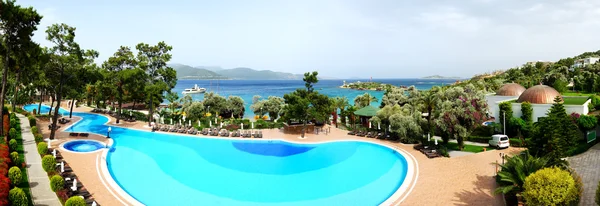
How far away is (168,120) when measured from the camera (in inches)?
1211

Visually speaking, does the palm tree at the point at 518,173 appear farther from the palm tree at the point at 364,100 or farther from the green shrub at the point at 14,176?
the palm tree at the point at 364,100

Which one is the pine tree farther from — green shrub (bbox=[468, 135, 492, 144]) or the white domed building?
the white domed building

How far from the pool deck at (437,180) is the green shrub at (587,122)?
4.15m

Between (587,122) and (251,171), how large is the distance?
809 inches

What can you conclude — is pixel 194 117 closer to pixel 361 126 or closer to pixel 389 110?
pixel 361 126

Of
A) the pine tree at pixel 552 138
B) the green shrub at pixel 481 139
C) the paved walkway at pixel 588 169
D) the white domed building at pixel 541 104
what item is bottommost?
the paved walkway at pixel 588 169

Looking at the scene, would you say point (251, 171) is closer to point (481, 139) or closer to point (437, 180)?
point (437, 180)

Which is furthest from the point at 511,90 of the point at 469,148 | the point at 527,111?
the point at 469,148

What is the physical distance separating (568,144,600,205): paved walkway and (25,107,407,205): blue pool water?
22.2 feet

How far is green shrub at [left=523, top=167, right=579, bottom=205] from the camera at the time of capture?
9.09 meters

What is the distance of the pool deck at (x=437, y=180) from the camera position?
38.7 feet

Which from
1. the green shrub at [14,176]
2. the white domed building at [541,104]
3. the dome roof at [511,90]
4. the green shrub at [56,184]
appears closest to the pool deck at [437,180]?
the green shrub at [56,184]

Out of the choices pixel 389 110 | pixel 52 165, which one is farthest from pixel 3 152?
pixel 389 110

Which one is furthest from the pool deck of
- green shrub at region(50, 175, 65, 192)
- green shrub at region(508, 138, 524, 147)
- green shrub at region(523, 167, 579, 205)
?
green shrub at region(523, 167, 579, 205)
